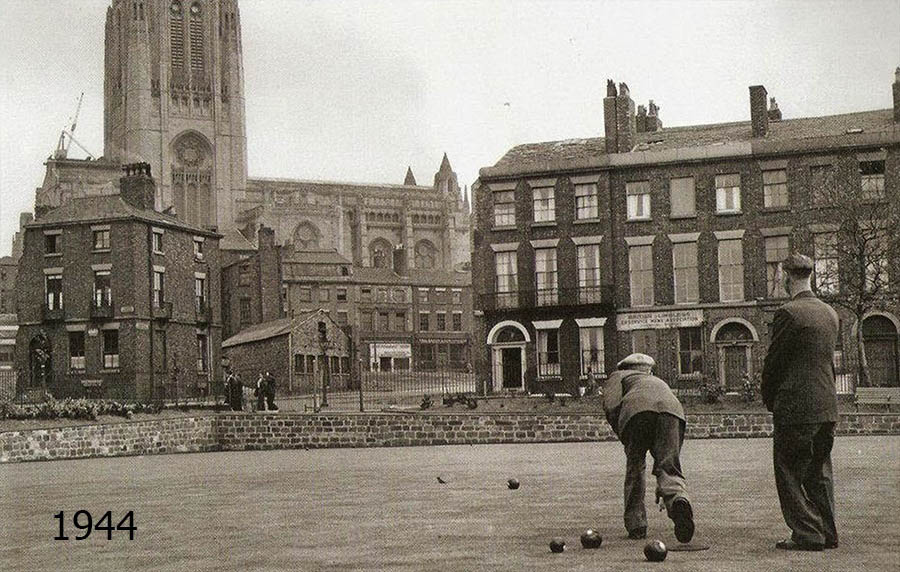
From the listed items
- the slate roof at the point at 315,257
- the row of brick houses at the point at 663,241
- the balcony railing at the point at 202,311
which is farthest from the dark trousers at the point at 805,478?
the slate roof at the point at 315,257

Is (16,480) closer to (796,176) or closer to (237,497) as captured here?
(237,497)

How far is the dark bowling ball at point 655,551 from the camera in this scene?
24.6 feet

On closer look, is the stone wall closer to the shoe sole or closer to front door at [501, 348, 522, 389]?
front door at [501, 348, 522, 389]

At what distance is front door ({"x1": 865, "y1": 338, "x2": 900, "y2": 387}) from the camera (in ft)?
119

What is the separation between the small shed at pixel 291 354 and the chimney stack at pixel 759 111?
18.5 m

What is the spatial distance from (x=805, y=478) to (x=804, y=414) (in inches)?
17.9

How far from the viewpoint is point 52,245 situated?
4509 centimetres

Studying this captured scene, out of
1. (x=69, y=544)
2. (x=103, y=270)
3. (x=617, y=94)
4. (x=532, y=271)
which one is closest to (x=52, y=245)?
(x=103, y=270)

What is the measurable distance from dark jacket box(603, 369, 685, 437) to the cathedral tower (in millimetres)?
84939

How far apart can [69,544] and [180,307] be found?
1475 inches

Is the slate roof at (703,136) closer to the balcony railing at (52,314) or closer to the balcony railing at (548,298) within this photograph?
the balcony railing at (548,298)

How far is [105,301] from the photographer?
4397 cm

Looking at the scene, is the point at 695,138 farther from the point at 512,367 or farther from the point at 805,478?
the point at 805,478

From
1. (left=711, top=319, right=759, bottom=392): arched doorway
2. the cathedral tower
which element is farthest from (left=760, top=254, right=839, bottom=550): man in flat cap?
the cathedral tower
